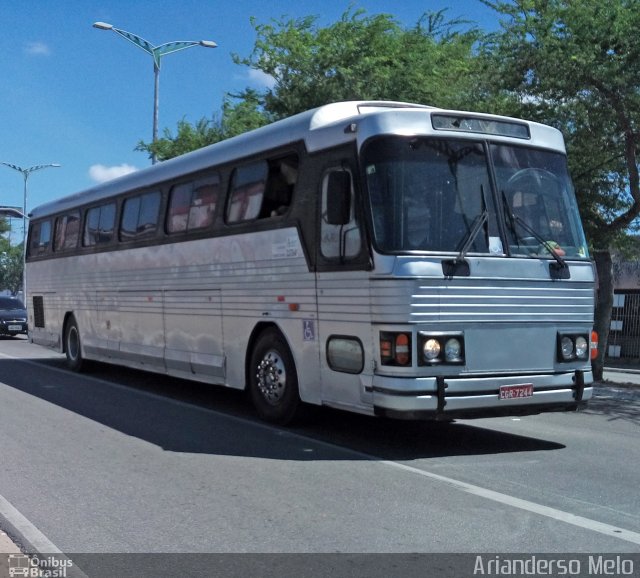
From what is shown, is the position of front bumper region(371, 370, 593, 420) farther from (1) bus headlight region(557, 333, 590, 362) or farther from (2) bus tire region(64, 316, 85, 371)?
(2) bus tire region(64, 316, 85, 371)

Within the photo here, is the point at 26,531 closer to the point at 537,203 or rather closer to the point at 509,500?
the point at 509,500

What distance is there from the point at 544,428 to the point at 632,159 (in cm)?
625

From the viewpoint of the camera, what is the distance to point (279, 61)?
1994cm

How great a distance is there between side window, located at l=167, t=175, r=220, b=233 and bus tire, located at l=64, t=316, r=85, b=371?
487cm

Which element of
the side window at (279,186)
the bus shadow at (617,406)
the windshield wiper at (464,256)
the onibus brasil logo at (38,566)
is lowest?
the bus shadow at (617,406)

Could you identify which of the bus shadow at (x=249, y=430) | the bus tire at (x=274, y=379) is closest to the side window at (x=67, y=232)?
the bus shadow at (x=249, y=430)

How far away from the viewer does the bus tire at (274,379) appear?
30.6 ft

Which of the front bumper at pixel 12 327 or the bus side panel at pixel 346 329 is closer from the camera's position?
the bus side panel at pixel 346 329

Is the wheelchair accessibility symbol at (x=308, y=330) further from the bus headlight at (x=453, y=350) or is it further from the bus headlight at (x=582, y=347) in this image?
the bus headlight at (x=582, y=347)

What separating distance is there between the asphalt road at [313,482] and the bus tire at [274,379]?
0.23 m

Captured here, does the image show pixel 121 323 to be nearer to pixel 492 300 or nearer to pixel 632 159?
pixel 492 300

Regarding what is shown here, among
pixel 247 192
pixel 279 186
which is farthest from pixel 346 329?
pixel 247 192

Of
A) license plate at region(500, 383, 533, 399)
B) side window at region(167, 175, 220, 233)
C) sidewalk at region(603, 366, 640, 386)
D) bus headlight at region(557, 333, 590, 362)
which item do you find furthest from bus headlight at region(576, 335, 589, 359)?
sidewalk at region(603, 366, 640, 386)

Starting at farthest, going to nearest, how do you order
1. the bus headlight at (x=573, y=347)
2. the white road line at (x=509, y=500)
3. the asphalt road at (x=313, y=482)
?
1. the bus headlight at (x=573, y=347)
2. the white road line at (x=509, y=500)
3. the asphalt road at (x=313, y=482)
